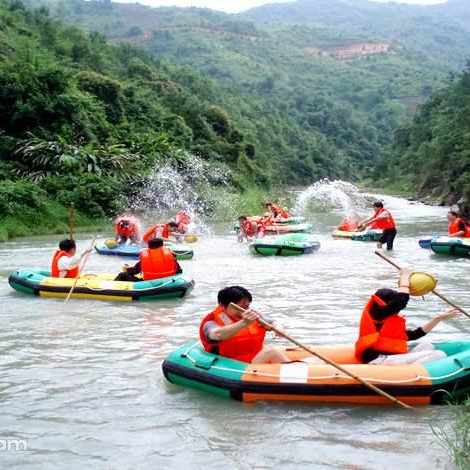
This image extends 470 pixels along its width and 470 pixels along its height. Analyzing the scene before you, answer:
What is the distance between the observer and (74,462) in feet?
15.9

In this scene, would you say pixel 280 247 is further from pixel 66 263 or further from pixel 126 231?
pixel 66 263

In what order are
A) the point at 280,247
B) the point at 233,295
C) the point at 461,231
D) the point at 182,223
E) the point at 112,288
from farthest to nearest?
the point at 182,223 → the point at 280,247 → the point at 461,231 → the point at 112,288 → the point at 233,295

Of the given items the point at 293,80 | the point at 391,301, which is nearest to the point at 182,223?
the point at 391,301

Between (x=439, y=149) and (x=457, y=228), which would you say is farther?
(x=439, y=149)

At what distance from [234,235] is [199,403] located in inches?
621

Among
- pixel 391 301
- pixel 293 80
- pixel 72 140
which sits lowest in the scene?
pixel 72 140

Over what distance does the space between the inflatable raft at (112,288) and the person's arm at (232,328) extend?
14.1 ft

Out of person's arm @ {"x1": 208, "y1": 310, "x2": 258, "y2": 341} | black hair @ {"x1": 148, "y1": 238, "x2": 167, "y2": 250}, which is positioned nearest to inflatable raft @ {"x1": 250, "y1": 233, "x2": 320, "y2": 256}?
black hair @ {"x1": 148, "y1": 238, "x2": 167, "y2": 250}

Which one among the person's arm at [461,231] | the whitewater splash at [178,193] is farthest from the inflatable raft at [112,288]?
the whitewater splash at [178,193]

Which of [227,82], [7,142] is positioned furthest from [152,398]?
[227,82]

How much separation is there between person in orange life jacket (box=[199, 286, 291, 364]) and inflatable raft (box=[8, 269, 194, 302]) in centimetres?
407

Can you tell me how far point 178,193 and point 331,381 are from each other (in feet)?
74.2

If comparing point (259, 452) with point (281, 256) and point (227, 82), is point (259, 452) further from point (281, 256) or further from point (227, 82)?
point (227, 82)

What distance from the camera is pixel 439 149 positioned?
42938 mm
